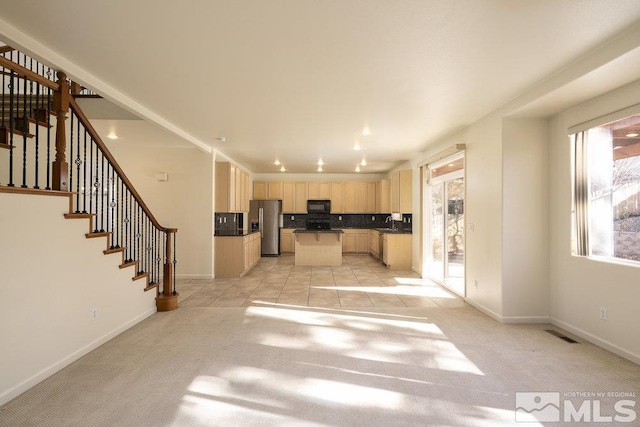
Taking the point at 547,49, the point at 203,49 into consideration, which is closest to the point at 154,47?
Result: the point at 203,49

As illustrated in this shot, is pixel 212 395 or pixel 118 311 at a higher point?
pixel 118 311

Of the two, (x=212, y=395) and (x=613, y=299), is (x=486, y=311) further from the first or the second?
(x=212, y=395)

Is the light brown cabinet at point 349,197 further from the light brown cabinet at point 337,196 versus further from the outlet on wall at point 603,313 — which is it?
the outlet on wall at point 603,313

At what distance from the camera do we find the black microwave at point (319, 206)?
10.1 metres

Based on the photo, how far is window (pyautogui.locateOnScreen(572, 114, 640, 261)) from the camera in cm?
304

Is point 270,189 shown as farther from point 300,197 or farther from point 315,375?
point 315,375

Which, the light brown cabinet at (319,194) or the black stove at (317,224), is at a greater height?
the light brown cabinet at (319,194)

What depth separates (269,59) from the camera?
2.78 meters

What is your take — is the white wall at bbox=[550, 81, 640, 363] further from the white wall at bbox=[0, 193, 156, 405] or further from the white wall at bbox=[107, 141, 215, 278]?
the white wall at bbox=[107, 141, 215, 278]

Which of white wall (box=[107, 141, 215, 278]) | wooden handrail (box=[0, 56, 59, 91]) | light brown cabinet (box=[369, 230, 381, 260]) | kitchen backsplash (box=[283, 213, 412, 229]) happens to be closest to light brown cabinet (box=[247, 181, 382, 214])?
kitchen backsplash (box=[283, 213, 412, 229])

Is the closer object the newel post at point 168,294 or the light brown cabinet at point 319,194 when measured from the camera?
the newel post at point 168,294

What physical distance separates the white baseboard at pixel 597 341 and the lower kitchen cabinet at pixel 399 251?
3.94 meters

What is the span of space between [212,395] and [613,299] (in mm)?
3839

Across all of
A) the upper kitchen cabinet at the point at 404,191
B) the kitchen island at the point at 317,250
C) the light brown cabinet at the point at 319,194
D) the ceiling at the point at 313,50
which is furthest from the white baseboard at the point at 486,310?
the light brown cabinet at the point at 319,194
